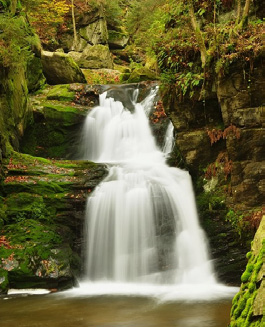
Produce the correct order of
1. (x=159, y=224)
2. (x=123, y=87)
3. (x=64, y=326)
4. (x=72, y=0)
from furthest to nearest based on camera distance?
(x=72, y=0), (x=123, y=87), (x=159, y=224), (x=64, y=326)

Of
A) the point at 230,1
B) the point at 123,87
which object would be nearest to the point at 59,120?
the point at 123,87

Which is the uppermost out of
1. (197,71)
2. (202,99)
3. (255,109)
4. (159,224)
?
(197,71)

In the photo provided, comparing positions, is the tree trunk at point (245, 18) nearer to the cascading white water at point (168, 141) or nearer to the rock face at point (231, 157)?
the rock face at point (231, 157)

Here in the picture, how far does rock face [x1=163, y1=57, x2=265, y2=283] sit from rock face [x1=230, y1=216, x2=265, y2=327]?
4.95 meters

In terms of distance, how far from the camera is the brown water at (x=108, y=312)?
17.8ft

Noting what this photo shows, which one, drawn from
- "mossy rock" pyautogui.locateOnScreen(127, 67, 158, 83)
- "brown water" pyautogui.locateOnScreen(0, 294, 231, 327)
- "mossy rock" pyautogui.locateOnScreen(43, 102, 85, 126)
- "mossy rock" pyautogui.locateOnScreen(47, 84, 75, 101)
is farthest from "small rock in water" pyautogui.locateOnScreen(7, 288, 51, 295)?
"mossy rock" pyautogui.locateOnScreen(127, 67, 158, 83)

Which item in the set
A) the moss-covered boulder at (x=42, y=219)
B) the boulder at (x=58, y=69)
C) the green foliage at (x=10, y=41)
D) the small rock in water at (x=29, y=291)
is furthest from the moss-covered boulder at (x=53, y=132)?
the small rock in water at (x=29, y=291)

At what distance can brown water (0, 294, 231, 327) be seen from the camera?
5.44m

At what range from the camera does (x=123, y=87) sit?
A: 17078 millimetres

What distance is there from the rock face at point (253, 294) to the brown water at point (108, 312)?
1.94 metres

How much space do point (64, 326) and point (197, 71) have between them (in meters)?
7.22

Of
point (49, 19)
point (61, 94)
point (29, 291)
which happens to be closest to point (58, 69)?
point (61, 94)

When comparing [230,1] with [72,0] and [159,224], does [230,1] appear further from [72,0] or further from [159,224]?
[72,0]

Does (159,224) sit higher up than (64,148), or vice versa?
(64,148)
